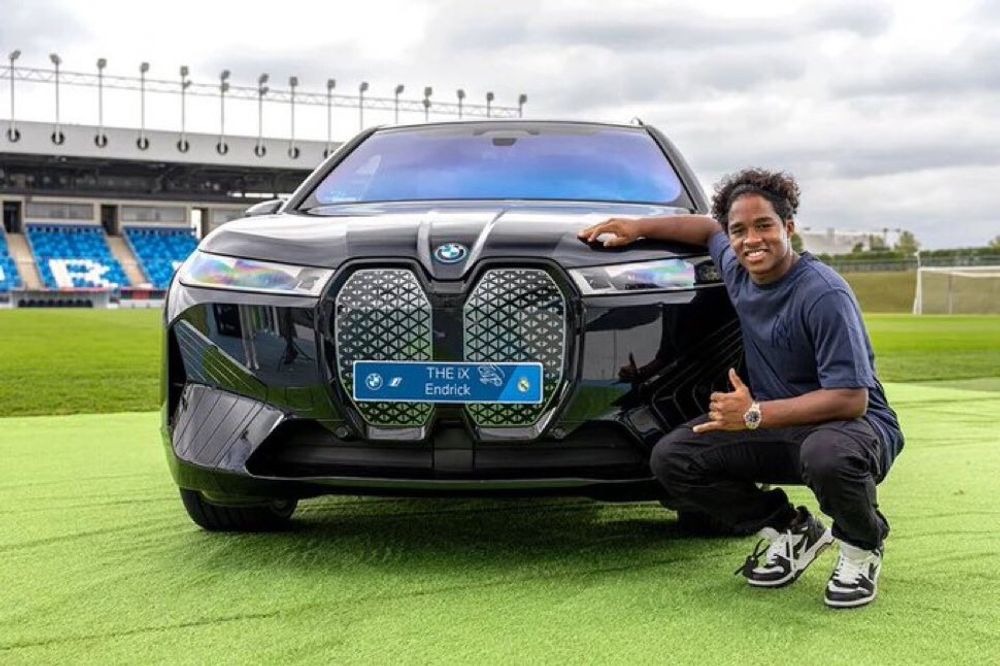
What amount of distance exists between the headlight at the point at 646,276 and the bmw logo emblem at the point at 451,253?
31 centimetres

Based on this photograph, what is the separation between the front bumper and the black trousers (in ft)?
0.29

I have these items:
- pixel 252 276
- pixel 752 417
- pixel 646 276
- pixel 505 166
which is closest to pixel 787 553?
pixel 752 417

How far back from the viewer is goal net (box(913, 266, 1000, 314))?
41.0 m

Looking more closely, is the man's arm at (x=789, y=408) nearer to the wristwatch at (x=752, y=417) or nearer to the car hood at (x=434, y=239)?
the wristwatch at (x=752, y=417)

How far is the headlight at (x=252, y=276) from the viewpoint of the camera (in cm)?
302

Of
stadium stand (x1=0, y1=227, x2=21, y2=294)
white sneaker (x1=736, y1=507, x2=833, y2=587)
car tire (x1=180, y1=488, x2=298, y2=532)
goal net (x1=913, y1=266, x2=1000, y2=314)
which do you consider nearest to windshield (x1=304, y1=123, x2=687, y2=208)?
car tire (x1=180, y1=488, x2=298, y2=532)

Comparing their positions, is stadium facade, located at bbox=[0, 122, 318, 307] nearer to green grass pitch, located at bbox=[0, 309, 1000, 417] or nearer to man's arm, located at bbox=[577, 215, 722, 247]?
green grass pitch, located at bbox=[0, 309, 1000, 417]

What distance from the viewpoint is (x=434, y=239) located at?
3020 mm

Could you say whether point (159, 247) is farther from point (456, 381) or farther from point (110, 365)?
point (456, 381)

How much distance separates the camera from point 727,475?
3082mm

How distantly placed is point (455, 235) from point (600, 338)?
501mm

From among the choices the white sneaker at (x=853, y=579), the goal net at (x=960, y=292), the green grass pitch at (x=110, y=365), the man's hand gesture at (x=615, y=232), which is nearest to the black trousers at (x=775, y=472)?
the white sneaker at (x=853, y=579)

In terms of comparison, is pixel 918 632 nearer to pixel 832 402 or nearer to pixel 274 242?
pixel 832 402

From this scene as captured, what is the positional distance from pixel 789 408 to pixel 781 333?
0.22 m
